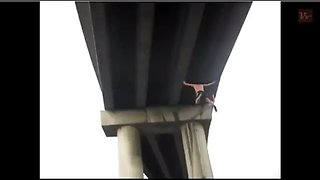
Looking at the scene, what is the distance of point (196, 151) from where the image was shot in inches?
1032

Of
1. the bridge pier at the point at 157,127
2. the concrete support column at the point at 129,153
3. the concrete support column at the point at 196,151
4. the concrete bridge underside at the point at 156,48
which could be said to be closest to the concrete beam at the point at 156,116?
the bridge pier at the point at 157,127

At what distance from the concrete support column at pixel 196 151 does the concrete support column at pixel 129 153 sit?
309 cm

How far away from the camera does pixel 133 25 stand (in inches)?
716

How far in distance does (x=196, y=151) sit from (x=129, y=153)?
434cm

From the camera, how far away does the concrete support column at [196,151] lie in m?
24.6

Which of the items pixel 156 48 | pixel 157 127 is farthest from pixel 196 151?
pixel 156 48

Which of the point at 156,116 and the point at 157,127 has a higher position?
the point at 156,116

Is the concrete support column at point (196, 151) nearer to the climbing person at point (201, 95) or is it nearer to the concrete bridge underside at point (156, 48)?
the concrete bridge underside at point (156, 48)

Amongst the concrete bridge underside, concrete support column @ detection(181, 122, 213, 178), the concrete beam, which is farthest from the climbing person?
concrete support column @ detection(181, 122, 213, 178)

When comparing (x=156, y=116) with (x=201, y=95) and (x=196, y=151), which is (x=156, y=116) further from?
(x=196, y=151)

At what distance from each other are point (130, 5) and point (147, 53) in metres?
3.92

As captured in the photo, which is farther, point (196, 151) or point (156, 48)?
point (196, 151)

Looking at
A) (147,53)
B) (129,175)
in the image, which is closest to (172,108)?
(129,175)
